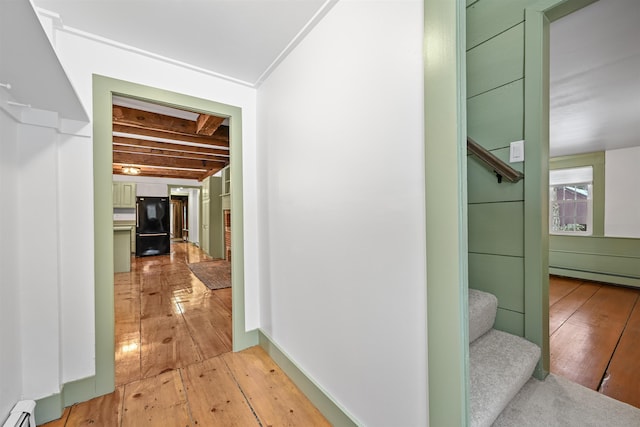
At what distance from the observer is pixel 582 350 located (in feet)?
6.71

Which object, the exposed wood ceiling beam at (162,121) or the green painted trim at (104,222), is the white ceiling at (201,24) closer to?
the green painted trim at (104,222)

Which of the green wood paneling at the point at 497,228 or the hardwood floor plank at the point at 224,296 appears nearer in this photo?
the green wood paneling at the point at 497,228

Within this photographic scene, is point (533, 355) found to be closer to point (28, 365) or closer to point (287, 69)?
point (287, 69)

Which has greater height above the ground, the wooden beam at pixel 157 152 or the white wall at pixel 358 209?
the wooden beam at pixel 157 152

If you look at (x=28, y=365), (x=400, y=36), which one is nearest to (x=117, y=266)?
(x=28, y=365)

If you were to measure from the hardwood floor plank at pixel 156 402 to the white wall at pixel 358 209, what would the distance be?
0.74 metres

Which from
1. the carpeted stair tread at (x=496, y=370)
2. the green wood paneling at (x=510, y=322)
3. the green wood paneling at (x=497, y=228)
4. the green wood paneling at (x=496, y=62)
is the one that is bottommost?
the carpeted stair tread at (x=496, y=370)

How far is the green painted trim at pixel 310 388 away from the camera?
1350mm

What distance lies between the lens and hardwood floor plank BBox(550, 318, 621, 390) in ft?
5.58

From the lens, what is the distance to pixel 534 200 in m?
1.47

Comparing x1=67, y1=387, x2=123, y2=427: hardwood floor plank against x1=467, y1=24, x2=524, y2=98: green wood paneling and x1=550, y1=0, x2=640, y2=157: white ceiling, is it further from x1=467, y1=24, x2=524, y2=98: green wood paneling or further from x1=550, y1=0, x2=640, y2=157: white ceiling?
x1=550, y1=0, x2=640, y2=157: white ceiling

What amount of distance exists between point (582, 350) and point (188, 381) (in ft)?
9.99

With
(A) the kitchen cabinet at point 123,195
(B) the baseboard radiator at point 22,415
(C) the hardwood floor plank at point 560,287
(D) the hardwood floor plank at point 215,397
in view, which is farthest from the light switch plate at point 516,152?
(A) the kitchen cabinet at point 123,195

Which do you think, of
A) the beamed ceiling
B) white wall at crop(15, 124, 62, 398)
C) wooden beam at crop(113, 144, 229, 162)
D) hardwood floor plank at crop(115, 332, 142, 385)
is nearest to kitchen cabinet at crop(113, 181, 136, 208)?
the beamed ceiling
